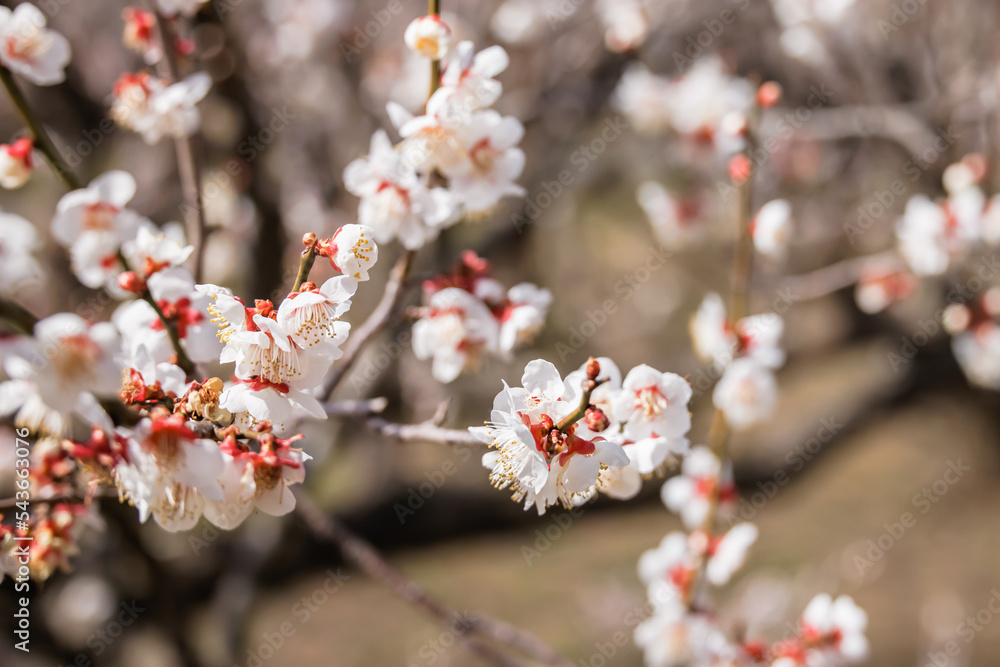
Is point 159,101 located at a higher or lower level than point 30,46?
lower

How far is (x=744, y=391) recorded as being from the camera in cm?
175

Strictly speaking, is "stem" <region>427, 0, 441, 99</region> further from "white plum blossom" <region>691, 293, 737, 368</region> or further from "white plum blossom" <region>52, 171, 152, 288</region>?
"white plum blossom" <region>691, 293, 737, 368</region>

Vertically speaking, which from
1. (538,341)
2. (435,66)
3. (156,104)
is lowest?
(538,341)

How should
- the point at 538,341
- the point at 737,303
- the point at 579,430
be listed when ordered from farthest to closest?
the point at 538,341
the point at 737,303
the point at 579,430

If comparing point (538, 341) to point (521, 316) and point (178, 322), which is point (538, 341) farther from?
point (178, 322)

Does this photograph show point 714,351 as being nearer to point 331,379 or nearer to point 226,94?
point 331,379

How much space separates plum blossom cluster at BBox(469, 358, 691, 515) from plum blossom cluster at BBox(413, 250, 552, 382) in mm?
266

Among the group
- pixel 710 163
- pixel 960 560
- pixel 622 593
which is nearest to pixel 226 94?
pixel 710 163

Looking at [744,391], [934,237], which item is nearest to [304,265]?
[744,391]

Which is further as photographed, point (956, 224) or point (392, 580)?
point (956, 224)

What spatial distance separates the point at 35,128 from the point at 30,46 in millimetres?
182

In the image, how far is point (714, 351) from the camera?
1.74 m

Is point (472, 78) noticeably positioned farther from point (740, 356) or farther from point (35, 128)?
point (740, 356)

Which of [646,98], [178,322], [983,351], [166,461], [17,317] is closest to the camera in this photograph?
[17,317]
